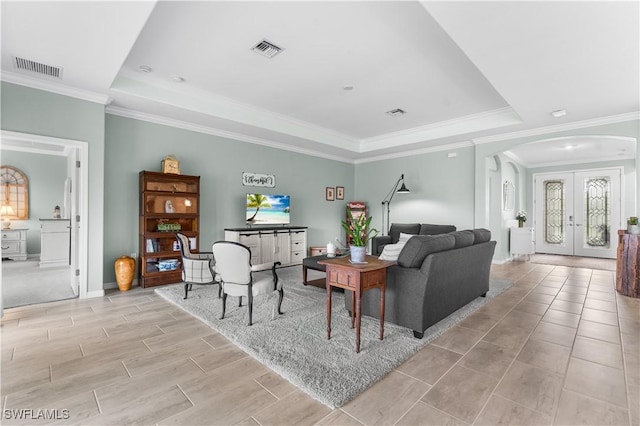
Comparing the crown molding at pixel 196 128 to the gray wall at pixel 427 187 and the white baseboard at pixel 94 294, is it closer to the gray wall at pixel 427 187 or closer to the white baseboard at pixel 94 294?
the gray wall at pixel 427 187

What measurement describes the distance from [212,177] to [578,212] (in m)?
9.41

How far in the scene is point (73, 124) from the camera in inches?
152

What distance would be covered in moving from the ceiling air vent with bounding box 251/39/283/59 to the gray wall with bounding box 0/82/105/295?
93.1 inches

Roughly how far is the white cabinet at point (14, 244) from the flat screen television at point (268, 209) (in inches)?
222

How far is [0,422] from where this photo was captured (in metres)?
1.70

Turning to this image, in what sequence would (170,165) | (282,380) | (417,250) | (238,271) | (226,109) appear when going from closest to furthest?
(282,380) < (417,250) < (238,271) < (170,165) < (226,109)

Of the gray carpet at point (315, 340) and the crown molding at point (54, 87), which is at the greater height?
the crown molding at point (54, 87)

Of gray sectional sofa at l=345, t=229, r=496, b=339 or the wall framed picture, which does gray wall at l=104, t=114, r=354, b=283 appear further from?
gray sectional sofa at l=345, t=229, r=496, b=339

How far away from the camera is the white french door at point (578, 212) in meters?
7.86

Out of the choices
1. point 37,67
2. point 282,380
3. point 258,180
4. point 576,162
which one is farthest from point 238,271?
point 576,162

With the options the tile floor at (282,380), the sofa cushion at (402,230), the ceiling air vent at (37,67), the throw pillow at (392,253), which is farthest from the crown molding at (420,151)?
the ceiling air vent at (37,67)

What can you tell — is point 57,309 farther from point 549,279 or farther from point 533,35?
point 549,279

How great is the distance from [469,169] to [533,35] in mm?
4221

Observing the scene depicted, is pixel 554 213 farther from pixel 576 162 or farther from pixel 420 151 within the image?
pixel 420 151
